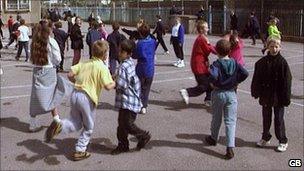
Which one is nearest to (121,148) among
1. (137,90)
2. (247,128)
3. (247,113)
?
(137,90)

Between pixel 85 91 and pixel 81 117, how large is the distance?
375 millimetres

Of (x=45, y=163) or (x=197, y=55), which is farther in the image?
(x=197, y=55)

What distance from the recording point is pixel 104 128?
8.53 metres

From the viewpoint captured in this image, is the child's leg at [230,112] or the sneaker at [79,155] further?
the child's leg at [230,112]

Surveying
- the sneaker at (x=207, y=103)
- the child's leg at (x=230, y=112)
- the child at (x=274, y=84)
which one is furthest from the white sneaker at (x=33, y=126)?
the sneaker at (x=207, y=103)

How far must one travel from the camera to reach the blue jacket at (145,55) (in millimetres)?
8906

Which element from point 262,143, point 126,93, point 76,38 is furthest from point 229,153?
point 76,38

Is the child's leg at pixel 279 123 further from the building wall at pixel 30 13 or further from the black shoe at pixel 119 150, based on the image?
the building wall at pixel 30 13

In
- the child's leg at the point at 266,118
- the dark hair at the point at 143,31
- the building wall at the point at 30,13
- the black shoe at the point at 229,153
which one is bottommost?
the black shoe at the point at 229,153

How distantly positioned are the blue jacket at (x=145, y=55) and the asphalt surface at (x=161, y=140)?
0.86m

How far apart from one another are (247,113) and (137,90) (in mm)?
3921

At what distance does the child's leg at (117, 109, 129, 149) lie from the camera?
6.88m

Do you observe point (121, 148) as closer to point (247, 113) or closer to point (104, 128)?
point (104, 128)

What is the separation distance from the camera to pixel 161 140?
7855mm
